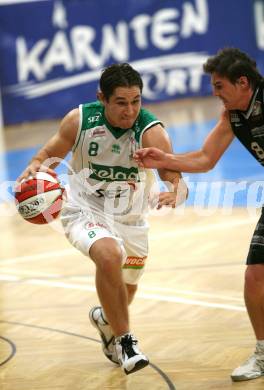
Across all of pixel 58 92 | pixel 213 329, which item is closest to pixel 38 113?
pixel 58 92

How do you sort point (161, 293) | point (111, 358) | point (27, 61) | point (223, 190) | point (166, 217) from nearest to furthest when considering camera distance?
point (111, 358) → point (161, 293) → point (166, 217) → point (223, 190) → point (27, 61)

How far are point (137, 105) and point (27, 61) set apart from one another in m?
14.9

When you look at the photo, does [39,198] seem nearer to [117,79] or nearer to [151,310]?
[117,79]

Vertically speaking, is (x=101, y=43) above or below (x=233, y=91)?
below

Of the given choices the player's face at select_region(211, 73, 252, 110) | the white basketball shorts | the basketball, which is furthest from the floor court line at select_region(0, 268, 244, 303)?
the player's face at select_region(211, 73, 252, 110)

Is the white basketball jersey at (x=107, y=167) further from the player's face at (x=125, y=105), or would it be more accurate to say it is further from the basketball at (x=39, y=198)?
the basketball at (x=39, y=198)

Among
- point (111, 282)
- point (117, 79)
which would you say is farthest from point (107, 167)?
point (111, 282)

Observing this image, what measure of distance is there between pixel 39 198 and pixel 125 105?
921 millimetres

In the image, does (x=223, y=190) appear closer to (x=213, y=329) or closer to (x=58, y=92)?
(x=213, y=329)

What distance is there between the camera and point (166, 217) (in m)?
11.8

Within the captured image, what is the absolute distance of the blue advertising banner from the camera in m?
20.5

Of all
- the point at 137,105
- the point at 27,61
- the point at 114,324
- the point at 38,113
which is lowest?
the point at 38,113

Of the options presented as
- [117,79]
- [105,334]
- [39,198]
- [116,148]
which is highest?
[117,79]

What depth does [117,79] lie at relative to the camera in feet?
20.1
